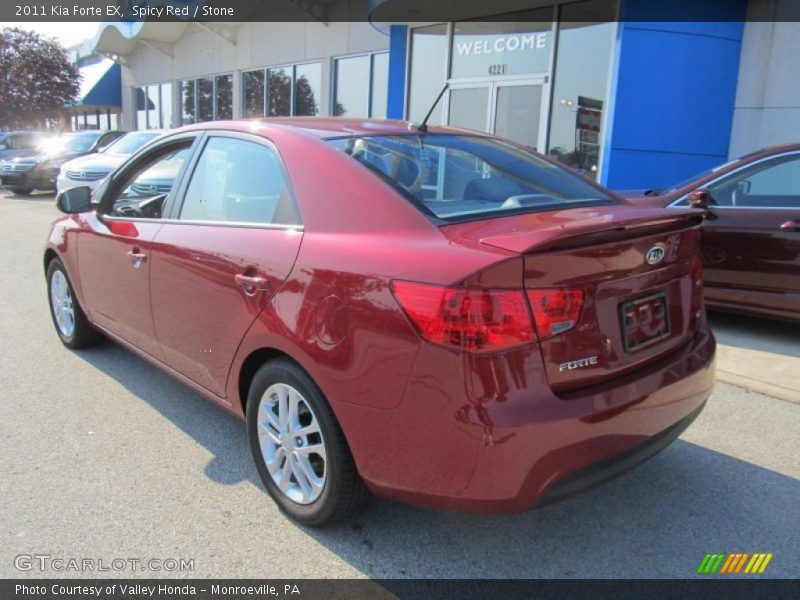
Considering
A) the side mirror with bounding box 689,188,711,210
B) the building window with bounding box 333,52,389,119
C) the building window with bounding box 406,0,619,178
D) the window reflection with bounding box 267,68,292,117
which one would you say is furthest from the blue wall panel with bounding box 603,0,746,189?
the window reflection with bounding box 267,68,292,117

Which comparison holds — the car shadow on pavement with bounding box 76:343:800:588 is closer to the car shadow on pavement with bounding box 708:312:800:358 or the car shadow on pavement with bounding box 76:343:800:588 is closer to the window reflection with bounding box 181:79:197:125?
the car shadow on pavement with bounding box 708:312:800:358

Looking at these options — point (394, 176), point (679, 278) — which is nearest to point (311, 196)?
point (394, 176)

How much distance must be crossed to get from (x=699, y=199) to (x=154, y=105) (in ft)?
77.8

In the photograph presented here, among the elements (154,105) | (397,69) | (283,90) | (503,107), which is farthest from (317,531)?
(154,105)

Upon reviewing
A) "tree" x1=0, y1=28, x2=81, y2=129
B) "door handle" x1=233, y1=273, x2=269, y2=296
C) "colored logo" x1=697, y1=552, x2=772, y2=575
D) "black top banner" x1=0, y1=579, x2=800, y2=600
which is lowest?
"black top banner" x1=0, y1=579, x2=800, y2=600

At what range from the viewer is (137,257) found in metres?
3.49

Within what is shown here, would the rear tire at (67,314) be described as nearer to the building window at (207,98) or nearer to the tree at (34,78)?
the building window at (207,98)

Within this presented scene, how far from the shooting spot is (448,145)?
3.07m

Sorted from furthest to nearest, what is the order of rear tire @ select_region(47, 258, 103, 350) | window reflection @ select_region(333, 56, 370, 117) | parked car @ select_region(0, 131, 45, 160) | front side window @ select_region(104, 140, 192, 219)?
parked car @ select_region(0, 131, 45, 160) < window reflection @ select_region(333, 56, 370, 117) < rear tire @ select_region(47, 258, 103, 350) < front side window @ select_region(104, 140, 192, 219)

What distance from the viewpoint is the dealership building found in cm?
902

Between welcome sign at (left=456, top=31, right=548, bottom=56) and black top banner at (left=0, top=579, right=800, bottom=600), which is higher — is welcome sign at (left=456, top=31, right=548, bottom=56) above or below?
above

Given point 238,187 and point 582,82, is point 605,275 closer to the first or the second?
point 238,187

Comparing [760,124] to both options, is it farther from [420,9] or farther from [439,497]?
[439,497]

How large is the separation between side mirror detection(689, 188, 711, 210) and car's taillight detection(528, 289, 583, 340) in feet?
11.9
